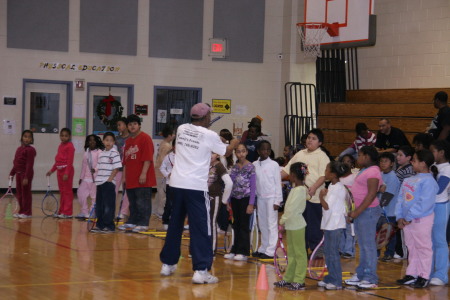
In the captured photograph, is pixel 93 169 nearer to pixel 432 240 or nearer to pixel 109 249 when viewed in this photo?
pixel 109 249

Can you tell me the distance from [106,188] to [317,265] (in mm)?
3955

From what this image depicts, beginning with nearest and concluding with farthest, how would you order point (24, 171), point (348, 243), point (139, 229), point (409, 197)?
point (409, 197) < point (348, 243) < point (139, 229) < point (24, 171)

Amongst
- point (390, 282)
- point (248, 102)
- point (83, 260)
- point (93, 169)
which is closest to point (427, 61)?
point (248, 102)

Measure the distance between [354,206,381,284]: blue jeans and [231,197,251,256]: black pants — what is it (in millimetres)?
1849

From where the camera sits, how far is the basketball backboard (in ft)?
47.0

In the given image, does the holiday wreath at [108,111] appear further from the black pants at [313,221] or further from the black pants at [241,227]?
the black pants at [313,221]

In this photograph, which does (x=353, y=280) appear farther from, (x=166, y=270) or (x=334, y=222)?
(x=166, y=270)

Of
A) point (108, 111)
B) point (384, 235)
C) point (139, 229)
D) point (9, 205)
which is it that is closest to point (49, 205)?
point (9, 205)

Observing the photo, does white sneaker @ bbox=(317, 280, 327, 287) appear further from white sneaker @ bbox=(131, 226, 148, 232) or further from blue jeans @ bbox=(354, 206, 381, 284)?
white sneaker @ bbox=(131, 226, 148, 232)

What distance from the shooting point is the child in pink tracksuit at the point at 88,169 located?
1290 centimetres

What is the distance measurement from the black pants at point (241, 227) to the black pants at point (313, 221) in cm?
77

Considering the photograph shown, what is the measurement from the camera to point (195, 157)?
781 centimetres

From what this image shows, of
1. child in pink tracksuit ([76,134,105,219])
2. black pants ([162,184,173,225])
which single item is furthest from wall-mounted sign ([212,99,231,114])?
black pants ([162,184,173,225])

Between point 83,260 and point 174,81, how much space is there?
10072 millimetres
